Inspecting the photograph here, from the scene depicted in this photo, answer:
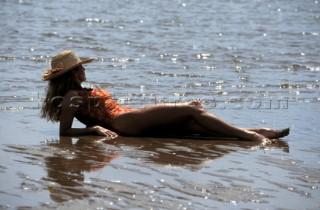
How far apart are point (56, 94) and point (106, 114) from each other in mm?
510

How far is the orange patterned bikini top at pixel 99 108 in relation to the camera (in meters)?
7.22

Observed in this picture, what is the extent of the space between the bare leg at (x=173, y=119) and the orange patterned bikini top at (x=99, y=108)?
0.08 m

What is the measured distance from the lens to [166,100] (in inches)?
361

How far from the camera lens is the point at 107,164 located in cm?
597

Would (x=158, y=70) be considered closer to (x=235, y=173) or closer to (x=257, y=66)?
(x=257, y=66)

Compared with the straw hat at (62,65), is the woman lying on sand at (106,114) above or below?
below

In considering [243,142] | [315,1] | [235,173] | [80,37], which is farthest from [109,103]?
[315,1]

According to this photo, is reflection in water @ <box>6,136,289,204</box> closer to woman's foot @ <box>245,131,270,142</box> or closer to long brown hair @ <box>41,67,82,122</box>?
woman's foot @ <box>245,131,270,142</box>

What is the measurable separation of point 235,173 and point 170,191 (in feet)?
2.48

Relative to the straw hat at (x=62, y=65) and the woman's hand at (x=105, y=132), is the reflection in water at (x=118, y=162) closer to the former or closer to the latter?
the woman's hand at (x=105, y=132)

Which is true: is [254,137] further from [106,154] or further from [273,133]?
[106,154]

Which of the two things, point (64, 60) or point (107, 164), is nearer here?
point (107, 164)

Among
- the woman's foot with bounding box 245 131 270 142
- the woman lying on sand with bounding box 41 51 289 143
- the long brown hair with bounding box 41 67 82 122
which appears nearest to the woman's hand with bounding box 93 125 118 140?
the woman lying on sand with bounding box 41 51 289 143

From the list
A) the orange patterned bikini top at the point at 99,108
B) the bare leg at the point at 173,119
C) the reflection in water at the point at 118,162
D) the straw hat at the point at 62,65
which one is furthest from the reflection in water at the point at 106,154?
the straw hat at the point at 62,65
